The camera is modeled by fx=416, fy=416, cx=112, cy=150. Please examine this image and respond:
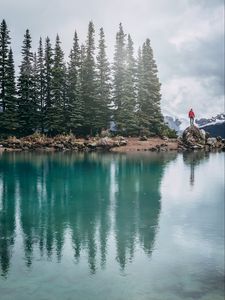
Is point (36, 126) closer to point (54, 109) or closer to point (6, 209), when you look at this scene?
point (54, 109)

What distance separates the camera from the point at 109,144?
2835 inches

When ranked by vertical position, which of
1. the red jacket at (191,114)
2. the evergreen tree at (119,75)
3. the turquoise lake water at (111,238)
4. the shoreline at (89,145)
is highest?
the evergreen tree at (119,75)

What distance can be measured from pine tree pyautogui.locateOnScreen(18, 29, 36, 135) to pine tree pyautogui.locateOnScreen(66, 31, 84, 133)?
7.02 meters

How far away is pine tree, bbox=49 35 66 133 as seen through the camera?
7862cm

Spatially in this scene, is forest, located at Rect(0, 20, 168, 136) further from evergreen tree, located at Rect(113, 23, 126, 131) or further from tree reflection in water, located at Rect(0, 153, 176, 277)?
tree reflection in water, located at Rect(0, 153, 176, 277)

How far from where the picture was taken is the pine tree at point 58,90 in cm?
7862

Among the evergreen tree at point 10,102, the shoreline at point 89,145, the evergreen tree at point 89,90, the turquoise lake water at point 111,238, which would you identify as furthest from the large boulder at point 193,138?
the turquoise lake water at point 111,238

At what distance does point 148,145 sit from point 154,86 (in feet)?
48.0

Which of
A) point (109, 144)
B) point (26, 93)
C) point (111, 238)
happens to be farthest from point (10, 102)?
point (111, 238)

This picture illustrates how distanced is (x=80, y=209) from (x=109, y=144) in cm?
4624

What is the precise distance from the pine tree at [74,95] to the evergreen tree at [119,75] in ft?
→ 23.5

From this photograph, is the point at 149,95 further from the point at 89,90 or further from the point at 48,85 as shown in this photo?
the point at 48,85

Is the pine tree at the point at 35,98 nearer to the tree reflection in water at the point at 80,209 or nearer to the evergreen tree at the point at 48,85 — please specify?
the evergreen tree at the point at 48,85

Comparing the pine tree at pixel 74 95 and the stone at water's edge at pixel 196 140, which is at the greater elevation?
the pine tree at pixel 74 95
